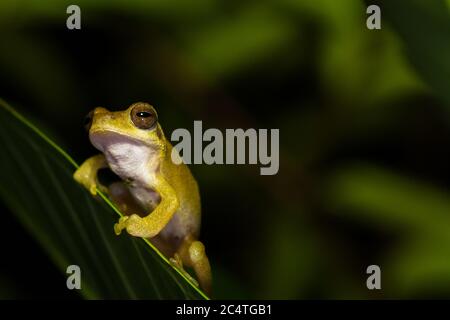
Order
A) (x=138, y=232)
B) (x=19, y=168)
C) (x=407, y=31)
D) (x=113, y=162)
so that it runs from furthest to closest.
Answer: (x=113, y=162) → (x=138, y=232) → (x=19, y=168) → (x=407, y=31)

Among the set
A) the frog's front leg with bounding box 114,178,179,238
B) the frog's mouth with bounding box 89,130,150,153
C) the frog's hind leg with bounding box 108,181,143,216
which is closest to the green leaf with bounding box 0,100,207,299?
the frog's front leg with bounding box 114,178,179,238

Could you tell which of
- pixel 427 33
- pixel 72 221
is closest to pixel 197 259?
pixel 72 221

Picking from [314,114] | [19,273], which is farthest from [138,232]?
[314,114]

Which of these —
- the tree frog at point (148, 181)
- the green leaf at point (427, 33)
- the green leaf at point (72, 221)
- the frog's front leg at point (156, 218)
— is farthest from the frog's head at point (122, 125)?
the green leaf at point (427, 33)

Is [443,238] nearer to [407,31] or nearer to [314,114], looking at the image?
[314,114]

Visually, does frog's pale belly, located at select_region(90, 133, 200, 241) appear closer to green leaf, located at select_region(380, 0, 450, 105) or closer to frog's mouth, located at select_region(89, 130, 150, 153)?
frog's mouth, located at select_region(89, 130, 150, 153)
